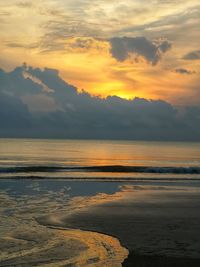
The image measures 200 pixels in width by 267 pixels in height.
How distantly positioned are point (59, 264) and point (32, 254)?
110 centimetres

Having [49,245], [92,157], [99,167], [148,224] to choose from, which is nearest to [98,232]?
[148,224]

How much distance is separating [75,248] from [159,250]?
2.29m

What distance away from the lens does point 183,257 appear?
975cm

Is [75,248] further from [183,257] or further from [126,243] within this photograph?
[183,257]

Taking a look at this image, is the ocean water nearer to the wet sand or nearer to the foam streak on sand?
the wet sand

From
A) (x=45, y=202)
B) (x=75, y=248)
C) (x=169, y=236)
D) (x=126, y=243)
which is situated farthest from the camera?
(x=45, y=202)

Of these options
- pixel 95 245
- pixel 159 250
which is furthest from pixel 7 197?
pixel 159 250

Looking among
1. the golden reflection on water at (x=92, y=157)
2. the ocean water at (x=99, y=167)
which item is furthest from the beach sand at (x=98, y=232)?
the golden reflection on water at (x=92, y=157)

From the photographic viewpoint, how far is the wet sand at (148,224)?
992cm

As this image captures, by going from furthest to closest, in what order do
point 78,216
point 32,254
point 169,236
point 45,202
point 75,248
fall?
point 45,202, point 78,216, point 169,236, point 75,248, point 32,254

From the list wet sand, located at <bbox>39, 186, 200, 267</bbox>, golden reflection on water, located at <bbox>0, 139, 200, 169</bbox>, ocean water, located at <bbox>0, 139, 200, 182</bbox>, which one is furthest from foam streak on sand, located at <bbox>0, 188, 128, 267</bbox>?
golden reflection on water, located at <bbox>0, 139, 200, 169</bbox>

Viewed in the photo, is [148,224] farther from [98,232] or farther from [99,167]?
[99,167]

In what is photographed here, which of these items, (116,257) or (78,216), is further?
(78,216)

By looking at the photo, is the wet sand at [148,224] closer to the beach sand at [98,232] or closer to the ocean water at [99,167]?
the beach sand at [98,232]
